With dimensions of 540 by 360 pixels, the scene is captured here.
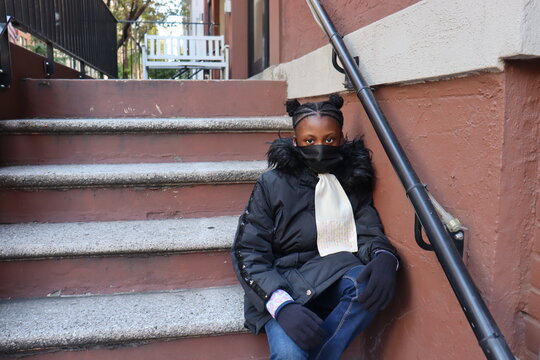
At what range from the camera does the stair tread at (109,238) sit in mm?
1917

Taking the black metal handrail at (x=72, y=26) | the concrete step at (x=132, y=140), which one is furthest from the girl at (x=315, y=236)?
the black metal handrail at (x=72, y=26)

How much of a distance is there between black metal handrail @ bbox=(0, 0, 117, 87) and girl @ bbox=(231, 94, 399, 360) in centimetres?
179

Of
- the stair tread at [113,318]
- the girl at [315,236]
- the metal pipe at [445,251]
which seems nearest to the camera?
the metal pipe at [445,251]

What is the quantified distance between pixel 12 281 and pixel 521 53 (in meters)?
2.05

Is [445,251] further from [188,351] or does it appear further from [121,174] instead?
[121,174]

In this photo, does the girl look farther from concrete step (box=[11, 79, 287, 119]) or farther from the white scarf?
concrete step (box=[11, 79, 287, 119])

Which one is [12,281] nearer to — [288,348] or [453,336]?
[288,348]

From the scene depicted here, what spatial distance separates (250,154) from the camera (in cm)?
274

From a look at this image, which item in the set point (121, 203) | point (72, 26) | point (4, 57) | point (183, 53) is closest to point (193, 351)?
point (121, 203)

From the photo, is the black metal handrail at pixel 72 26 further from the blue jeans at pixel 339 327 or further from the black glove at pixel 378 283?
the black glove at pixel 378 283

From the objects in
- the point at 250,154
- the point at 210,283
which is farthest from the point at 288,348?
the point at 250,154

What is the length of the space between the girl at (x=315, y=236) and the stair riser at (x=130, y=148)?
92 centimetres

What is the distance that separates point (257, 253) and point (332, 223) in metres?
0.31

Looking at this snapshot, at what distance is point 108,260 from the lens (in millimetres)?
1988
